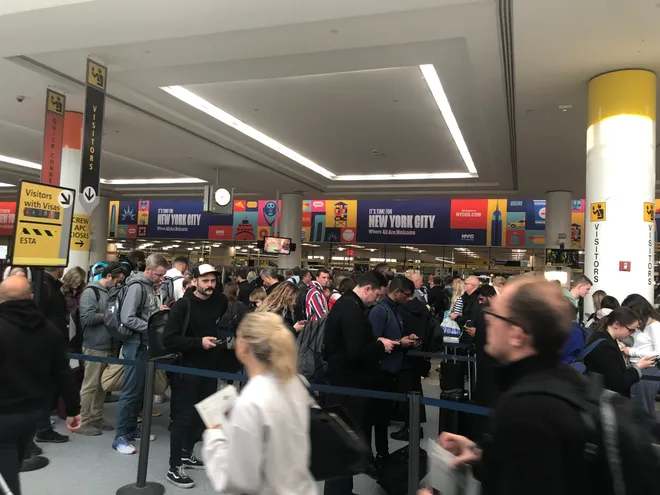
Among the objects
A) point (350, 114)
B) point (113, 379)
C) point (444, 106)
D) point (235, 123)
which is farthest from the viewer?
point (235, 123)

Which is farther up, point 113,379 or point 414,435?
point 414,435

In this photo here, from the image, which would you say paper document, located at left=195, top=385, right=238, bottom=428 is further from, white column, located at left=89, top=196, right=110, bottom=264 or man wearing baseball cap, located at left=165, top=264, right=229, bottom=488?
white column, located at left=89, top=196, right=110, bottom=264

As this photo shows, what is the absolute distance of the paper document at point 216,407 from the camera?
221 centimetres

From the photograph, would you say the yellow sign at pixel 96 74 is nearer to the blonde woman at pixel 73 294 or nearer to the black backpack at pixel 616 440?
the blonde woman at pixel 73 294

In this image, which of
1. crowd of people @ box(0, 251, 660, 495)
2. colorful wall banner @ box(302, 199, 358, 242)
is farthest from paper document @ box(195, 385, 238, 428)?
colorful wall banner @ box(302, 199, 358, 242)

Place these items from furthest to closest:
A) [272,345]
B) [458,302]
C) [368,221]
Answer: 1. [368,221]
2. [458,302]
3. [272,345]

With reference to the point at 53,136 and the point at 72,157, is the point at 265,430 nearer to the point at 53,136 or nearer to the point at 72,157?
the point at 53,136

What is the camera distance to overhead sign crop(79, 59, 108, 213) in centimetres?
672

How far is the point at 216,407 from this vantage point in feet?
7.43

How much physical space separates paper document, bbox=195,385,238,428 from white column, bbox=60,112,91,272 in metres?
7.57

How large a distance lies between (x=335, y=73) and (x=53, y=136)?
4.42 metres

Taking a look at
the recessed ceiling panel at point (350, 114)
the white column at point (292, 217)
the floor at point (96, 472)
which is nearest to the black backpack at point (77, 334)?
the floor at point (96, 472)

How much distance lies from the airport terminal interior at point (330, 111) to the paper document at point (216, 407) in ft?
6.68

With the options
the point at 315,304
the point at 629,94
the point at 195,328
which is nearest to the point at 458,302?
the point at 315,304
